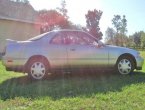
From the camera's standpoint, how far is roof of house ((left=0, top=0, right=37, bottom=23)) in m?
25.8

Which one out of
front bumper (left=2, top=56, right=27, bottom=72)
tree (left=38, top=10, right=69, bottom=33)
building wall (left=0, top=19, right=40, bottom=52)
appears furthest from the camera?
tree (left=38, top=10, right=69, bottom=33)

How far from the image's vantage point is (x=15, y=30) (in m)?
26.3

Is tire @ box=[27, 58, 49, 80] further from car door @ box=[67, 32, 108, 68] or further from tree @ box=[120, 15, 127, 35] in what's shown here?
tree @ box=[120, 15, 127, 35]

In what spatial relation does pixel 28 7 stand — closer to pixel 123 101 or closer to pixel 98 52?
pixel 98 52

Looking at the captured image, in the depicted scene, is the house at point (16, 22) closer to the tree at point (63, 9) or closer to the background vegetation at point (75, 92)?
the background vegetation at point (75, 92)

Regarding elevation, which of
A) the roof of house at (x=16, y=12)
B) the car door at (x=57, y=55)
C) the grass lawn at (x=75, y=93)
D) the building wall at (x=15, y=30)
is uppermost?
the roof of house at (x=16, y=12)

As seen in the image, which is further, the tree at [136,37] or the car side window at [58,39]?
the tree at [136,37]

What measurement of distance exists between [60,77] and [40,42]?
54.0 inches

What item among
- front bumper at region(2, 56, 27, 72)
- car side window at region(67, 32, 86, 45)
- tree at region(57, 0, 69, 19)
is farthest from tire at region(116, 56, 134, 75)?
tree at region(57, 0, 69, 19)

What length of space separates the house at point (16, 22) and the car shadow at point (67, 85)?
1445cm

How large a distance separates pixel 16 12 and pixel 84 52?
18468 mm

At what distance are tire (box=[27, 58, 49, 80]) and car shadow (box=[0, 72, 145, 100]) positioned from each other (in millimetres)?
187

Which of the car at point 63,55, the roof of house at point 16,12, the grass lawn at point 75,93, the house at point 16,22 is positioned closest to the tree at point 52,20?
the roof of house at point 16,12

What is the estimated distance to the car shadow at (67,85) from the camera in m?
8.13
